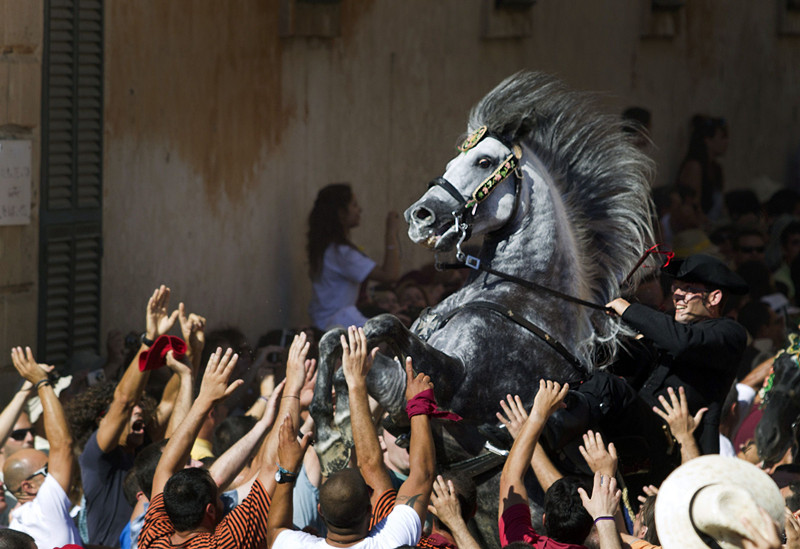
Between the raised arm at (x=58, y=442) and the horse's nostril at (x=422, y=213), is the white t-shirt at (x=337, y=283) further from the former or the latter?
the horse's nostril at (x=422, y=213)

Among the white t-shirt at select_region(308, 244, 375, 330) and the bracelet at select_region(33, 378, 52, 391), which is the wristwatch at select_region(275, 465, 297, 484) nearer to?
the bracelet at select_region(33, 378, 52, 391)

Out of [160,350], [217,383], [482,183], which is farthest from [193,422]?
[482,183]

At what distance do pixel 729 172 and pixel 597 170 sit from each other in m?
10.4

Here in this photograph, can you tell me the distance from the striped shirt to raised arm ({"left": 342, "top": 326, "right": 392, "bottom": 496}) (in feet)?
1.14

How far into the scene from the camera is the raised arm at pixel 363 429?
4.68m

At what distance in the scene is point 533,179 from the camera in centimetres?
578

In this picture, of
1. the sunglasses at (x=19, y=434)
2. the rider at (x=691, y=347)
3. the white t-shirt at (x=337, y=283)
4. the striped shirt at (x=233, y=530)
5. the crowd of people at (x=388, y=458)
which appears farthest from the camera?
the white t-shirt at (x=337, y=283)

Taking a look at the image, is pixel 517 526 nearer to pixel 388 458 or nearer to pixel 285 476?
pixel 285 476

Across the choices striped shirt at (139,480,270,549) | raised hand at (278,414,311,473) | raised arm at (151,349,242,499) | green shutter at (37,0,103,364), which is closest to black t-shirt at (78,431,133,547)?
raised arm at (151,349,242,499)

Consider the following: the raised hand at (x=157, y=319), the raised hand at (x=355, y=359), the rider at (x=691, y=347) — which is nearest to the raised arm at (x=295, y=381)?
the raised hand at (x=355, y=359)

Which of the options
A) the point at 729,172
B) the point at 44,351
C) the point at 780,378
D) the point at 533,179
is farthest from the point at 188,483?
the point at 729,172

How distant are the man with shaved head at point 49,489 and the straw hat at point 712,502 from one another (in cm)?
301

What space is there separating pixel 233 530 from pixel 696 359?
78.4 inches

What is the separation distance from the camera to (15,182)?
837 centimetres
